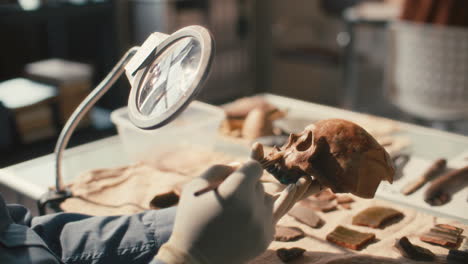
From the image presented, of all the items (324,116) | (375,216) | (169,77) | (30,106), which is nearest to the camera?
(169,77)

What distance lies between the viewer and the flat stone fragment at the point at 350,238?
97 centimetres

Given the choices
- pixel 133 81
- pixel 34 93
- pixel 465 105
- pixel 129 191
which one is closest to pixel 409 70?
pixel 465 105

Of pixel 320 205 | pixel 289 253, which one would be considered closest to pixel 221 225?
pixel 289 253

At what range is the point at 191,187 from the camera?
→ 2.52 ft

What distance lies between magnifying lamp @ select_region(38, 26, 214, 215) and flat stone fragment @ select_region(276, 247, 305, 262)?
360 millimetres

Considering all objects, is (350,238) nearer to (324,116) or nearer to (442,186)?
(442,186)

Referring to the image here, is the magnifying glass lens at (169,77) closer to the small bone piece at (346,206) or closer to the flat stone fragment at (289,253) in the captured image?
the flat stone fragment at (289,253)

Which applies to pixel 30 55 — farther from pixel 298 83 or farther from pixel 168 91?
pixel 168 91

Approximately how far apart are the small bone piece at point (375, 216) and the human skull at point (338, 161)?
0.42 ft

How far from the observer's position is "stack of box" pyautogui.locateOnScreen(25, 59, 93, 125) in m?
2.77

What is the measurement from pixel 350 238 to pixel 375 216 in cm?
12

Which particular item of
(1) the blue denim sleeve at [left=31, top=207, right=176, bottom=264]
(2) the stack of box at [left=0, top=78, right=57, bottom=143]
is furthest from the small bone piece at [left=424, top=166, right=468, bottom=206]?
(2) the stack of box at [left=0, top=78, right=57, bottom=143]

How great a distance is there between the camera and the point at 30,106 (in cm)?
265

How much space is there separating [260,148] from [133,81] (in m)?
0.25
